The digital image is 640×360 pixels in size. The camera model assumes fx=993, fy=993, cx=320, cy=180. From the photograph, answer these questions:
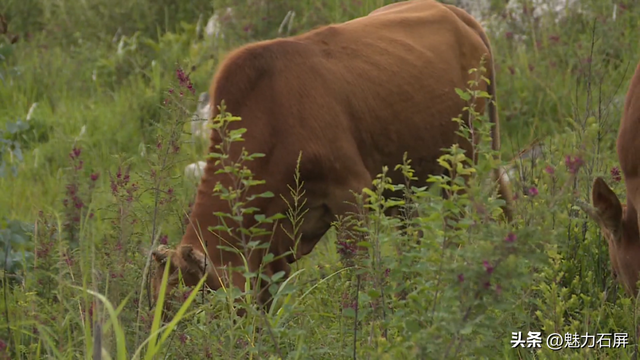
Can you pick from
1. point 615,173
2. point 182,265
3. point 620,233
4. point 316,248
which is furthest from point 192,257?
point 316,248

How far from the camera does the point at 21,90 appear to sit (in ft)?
28.9

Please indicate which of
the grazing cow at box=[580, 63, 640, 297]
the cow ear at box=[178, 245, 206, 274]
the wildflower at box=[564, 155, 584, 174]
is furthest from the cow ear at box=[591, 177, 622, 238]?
the cow ear at box=[178, 245, 206, 274]

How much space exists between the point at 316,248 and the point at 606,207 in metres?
2.16

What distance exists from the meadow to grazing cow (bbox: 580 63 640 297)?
0.13m

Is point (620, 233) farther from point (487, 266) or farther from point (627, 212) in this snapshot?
point (487, 266)

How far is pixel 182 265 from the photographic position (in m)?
4.00

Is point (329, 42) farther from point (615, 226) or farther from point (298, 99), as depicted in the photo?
point (615, 226)

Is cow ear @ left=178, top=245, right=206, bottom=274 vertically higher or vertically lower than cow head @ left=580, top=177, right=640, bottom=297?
higher

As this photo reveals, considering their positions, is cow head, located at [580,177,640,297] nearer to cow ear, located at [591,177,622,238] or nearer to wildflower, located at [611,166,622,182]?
cow ear, located at [591,177,622,238]

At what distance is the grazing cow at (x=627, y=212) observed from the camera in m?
4.25

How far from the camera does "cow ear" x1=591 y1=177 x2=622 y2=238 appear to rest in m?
4.17

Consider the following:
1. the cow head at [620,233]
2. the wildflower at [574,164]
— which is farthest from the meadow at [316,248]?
the cow head at [620,233]

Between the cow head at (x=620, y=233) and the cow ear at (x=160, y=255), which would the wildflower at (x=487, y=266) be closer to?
the cow ear at (x=160, y=255)

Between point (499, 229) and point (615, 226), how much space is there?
1.93m
